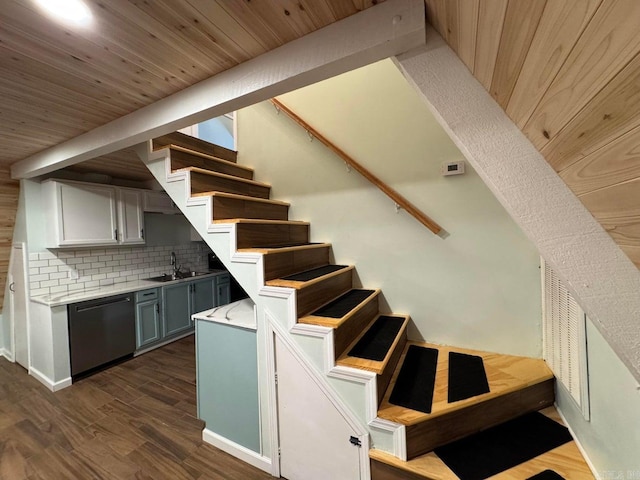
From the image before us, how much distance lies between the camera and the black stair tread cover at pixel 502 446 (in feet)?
4.09

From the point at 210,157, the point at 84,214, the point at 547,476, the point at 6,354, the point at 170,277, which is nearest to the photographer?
the point at 547,476

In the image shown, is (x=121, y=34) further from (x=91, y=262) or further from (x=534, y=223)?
(x=91, y=262)

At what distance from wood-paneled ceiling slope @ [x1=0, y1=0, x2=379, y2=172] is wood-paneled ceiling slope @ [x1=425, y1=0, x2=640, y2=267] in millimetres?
511

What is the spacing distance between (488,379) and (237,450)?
174cm

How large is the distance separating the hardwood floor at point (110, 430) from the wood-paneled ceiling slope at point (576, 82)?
2.18 meters

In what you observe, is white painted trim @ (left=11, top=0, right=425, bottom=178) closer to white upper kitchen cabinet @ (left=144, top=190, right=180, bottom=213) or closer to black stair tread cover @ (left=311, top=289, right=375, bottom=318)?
black stair tread cover @ (left=311, top=289, right=375, bottom=318)

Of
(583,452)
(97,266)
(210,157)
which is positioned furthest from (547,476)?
(97,266)

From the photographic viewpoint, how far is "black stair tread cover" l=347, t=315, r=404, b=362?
150 centimetres

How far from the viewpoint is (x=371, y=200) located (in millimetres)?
2287

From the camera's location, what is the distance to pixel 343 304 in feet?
6.03

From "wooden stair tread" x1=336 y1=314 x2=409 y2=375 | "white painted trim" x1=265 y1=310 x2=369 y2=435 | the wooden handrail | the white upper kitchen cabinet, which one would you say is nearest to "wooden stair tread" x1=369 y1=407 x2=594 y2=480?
"white painted trim" x1=265 y1=310 x2=369 y2=435

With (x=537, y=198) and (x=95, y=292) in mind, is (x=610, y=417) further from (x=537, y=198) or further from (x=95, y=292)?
(x=95, y=292)

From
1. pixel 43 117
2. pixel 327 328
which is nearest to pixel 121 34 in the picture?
pixel 43 117

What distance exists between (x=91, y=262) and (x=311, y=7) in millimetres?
3827
